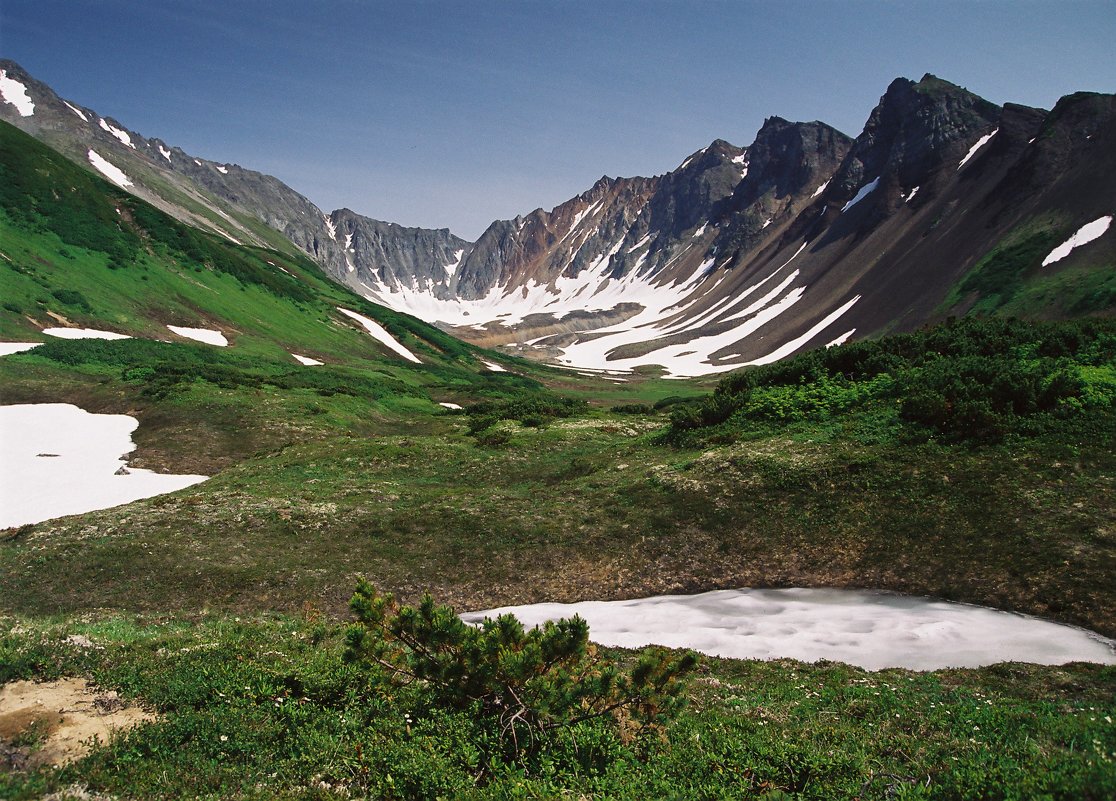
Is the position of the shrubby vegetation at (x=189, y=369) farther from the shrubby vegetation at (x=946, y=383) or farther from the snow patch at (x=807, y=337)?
the snow patch at (x=807, y=337)

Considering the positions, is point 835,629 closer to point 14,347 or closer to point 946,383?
point 946,383

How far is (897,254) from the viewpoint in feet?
475

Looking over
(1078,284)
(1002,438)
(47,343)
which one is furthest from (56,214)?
(1078,284)

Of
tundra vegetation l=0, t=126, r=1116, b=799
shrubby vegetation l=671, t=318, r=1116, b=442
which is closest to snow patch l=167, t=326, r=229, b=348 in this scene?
tundra vegetation l=0, t=126, r=1116, b=799

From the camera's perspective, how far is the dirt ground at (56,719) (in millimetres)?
7438

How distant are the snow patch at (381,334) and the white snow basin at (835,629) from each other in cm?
10057

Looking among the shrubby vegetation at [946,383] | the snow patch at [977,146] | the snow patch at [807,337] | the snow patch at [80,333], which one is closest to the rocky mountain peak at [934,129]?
the snow patch at [977,146]

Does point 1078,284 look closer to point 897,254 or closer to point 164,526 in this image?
point 897,254

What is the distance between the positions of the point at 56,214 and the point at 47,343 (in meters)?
43.6

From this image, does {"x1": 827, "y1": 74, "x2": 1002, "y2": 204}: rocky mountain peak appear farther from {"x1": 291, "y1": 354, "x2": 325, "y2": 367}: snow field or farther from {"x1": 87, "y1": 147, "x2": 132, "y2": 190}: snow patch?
{"x1": 87, "y1": 147, "x2": 132, "y2": 190}: snow patch

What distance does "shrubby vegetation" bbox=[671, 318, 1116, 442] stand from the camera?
22.8 meters

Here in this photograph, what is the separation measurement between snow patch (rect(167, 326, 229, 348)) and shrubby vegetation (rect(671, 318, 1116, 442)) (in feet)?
230

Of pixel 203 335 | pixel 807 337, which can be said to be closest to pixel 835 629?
pixel 203 335

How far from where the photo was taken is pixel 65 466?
106ft
